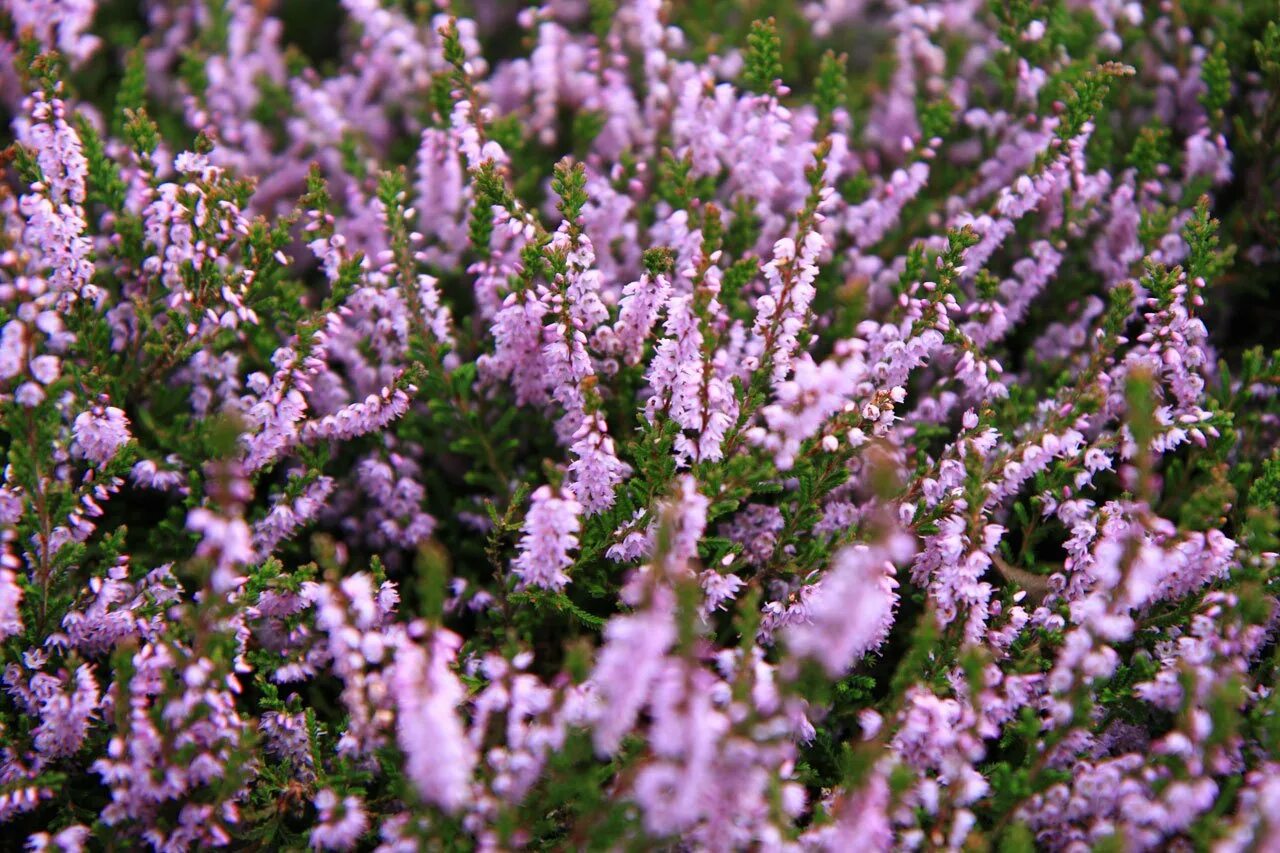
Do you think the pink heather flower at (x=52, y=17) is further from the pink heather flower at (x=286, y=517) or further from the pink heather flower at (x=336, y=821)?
the pink heather flower at (x=336, y=821)

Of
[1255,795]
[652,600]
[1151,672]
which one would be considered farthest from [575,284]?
[1255,795]

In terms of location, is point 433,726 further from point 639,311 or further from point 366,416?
point 639,311

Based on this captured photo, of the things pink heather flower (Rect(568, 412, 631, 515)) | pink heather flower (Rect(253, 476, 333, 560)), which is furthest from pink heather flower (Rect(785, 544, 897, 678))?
pink heather flower (Rect(253, 476, 333, 560))

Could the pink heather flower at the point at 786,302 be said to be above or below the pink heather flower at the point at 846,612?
above

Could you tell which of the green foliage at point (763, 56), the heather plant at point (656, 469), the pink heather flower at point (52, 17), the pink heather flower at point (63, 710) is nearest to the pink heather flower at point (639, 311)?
the heather plant at point (656, 469)

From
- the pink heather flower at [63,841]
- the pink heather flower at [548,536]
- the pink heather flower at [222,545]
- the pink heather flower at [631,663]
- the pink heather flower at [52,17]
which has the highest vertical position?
the pink heather flower at [52,17]

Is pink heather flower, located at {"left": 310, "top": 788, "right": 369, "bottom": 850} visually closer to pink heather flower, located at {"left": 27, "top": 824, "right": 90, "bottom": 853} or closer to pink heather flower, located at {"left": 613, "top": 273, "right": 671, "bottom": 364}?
pink heather flower, located at {"left": 27, "top": 824, "right": 90, "bottom": 853}
